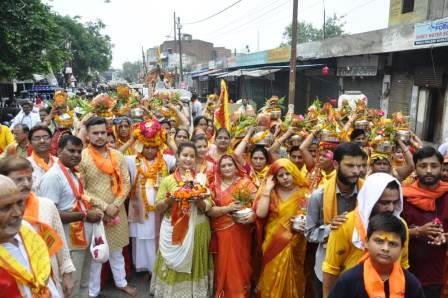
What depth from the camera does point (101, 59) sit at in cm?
4891

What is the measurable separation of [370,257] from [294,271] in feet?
5.73

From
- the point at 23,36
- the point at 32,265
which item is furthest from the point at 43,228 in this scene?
the point at 23,36

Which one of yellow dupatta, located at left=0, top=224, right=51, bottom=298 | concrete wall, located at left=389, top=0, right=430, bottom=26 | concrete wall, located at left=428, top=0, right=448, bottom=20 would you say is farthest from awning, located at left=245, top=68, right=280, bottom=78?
yellow dupatta, located at left=0, top=224, right=51, bottom=298

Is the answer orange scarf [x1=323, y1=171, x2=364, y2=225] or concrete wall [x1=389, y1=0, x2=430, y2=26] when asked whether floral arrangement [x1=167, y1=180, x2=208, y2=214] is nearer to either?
orange scarf [x1=323, y1=171, x2=364, y2=225]

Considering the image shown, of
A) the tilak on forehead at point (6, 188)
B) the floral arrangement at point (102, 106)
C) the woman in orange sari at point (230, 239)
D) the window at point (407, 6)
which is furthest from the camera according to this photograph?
the window at point (407, 6)

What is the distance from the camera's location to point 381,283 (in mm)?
2064

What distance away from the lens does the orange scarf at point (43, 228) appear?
2.50m

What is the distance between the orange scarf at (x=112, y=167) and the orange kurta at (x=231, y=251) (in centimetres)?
112

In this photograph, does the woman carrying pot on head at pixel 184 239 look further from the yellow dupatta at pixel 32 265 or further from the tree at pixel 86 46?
the tree at pixel 86 46

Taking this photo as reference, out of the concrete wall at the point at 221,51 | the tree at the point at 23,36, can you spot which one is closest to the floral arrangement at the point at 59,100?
the tree at the point at 23,36

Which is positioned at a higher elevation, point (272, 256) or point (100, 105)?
point (100, 105)

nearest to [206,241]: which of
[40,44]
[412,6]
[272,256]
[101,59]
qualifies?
[272,256]

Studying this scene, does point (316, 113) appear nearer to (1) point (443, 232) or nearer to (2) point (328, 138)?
(2) point (328, 138)

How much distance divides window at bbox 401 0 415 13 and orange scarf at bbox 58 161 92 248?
20.2m
